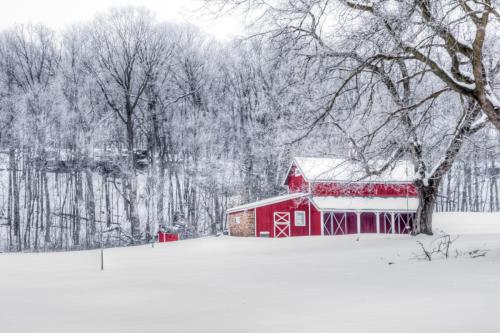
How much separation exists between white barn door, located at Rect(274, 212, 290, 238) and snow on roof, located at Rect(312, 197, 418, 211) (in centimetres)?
199

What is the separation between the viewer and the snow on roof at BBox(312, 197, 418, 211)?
36812 millimetres

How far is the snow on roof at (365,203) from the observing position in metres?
36.8

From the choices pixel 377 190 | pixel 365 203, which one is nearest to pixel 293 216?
pixel 365 203

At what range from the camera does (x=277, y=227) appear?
37.2 m

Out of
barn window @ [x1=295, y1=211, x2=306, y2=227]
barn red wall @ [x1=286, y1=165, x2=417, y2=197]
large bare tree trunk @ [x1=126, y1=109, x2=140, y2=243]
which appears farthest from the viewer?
large bare tree trunk @ [x1=126, y1=109, x2=140, y2=243]

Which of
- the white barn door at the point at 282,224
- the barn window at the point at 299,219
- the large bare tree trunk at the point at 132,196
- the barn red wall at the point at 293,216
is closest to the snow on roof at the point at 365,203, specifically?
the barn red wall at the point at 293,216

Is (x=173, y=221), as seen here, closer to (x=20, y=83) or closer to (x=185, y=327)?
(x=20, y=83)

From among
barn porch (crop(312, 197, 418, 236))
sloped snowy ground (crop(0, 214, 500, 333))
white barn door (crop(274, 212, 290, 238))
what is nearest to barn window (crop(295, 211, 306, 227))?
white barn door (crop(274, 212, 290, 238))

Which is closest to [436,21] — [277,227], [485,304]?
[485,304]

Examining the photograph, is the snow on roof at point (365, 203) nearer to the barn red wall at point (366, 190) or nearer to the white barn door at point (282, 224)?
the barn red wall at point (366, 190)

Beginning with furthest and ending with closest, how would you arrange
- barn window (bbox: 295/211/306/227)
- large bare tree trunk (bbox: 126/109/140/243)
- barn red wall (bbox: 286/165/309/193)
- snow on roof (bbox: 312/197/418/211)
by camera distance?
large bare tree trunk (bbox: 126/109/140/243)
barn window (bbox: 295/211/306/227)
barn red wall (bbox: 286/165/309/193)
snow on roof (bbox: 312/197/418/211)

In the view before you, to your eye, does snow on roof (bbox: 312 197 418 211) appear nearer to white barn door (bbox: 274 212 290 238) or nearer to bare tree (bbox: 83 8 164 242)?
white barn door (bbox: 274 212 290 238)

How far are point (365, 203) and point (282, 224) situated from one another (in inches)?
205

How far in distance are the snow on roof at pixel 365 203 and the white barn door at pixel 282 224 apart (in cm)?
199
